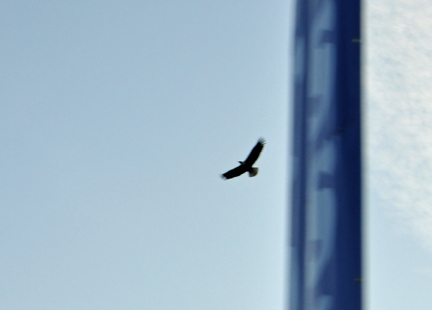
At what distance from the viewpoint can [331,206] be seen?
11.8 metres

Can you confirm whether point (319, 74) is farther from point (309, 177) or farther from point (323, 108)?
point (309, 177)

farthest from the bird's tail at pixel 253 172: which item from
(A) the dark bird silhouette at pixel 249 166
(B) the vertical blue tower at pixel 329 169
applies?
(B) the vertical blue tower at pixel 329 169

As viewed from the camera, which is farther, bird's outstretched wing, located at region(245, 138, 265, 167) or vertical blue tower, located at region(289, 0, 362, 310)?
bird's outstretched wing, located at region(245, 138, 265, 167)

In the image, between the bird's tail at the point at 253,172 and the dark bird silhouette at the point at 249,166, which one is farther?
the bird's tail at the point at 253,172

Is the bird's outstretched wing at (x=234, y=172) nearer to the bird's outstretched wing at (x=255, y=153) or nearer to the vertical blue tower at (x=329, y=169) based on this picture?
the bird's outstretched wing at (x=255, y=153)

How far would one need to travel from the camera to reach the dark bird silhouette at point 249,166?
1797 cm

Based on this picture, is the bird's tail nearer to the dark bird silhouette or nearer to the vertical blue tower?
the dark bird silhouette

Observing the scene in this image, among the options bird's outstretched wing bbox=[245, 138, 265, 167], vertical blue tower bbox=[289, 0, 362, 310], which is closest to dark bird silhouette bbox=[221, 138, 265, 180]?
bird's outstretched wing bbox=[245, 138, 265, 167]

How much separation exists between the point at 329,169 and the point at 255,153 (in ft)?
20.1

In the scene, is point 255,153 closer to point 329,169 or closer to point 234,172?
point 234,172

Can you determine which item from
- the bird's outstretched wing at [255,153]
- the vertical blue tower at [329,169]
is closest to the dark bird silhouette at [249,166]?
the bird's outstretched wing at [255,153]

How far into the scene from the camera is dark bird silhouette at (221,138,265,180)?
17969mm

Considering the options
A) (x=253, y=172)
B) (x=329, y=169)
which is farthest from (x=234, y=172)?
(x=329, y=169)

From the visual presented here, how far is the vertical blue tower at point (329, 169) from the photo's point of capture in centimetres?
1140
